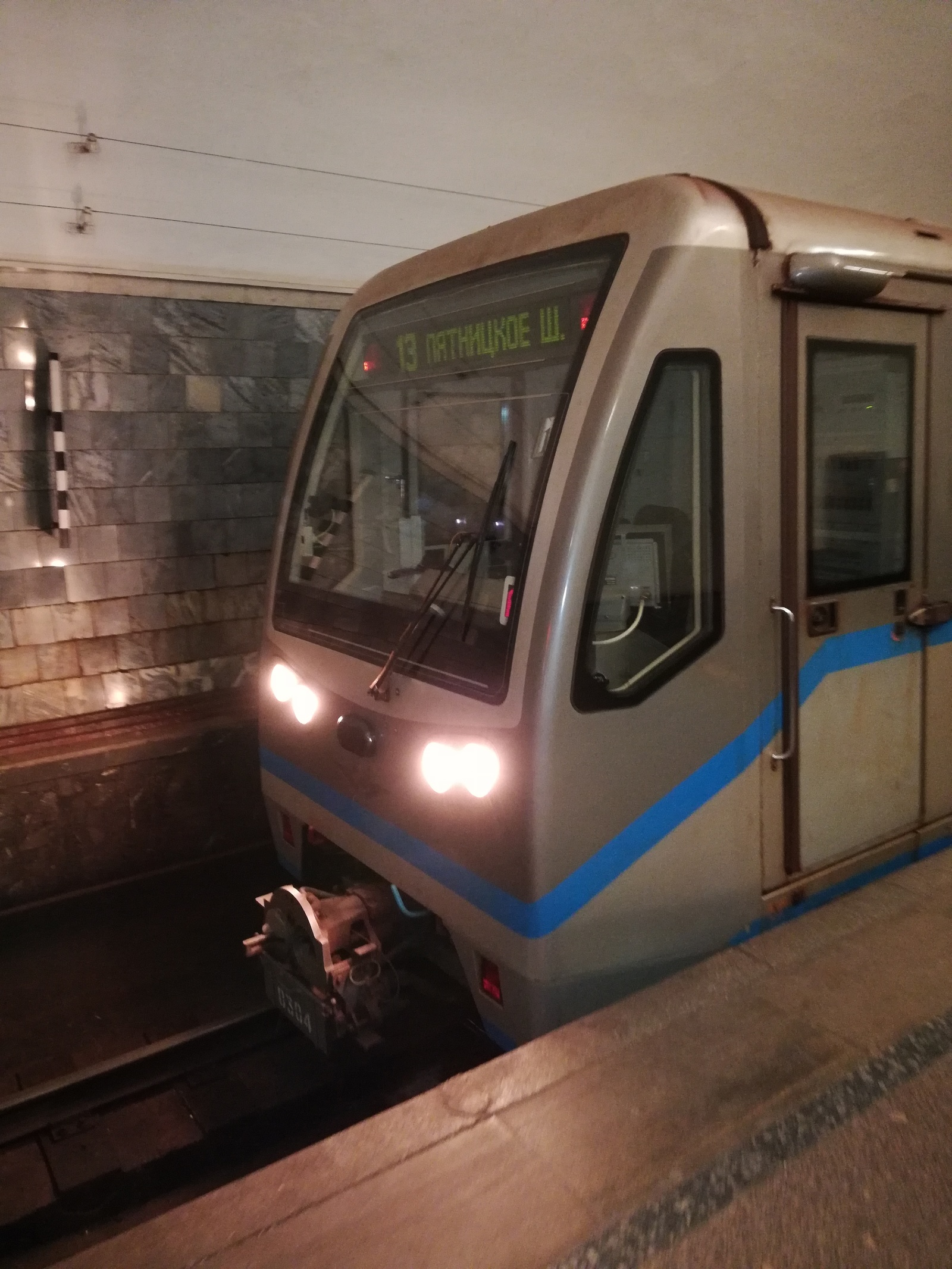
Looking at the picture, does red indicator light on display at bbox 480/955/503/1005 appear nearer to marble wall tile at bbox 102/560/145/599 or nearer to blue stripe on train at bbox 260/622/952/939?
blue stripe on train at bbox 260/622/952/939

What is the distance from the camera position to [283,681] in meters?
3.54

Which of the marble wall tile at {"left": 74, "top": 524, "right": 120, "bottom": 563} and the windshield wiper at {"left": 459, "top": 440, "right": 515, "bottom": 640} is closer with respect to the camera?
the windshield wiper at {"left": 459, "top": 440, "right": 515, "bottom": 640}

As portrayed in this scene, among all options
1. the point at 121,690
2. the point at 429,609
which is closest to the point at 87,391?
the point at 121,690

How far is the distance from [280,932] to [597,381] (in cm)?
208

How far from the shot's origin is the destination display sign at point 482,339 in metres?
2.65

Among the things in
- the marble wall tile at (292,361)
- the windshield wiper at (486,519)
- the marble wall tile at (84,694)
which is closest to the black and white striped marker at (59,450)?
the marble wall tile at (84,694)

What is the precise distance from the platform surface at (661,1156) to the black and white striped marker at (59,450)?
11.6ft

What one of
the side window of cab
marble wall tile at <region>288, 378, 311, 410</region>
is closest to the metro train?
the side window of cab

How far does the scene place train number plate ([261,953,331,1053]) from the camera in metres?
3.08

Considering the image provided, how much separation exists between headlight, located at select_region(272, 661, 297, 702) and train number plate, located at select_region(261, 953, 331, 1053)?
90cm

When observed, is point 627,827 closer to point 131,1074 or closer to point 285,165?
point 131,1074

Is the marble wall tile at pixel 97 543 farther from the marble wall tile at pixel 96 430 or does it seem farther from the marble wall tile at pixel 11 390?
the marble wall tile at pixel 11 390

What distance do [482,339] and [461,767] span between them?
4.20ft

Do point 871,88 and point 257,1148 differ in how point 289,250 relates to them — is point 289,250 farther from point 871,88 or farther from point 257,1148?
point 871,88
